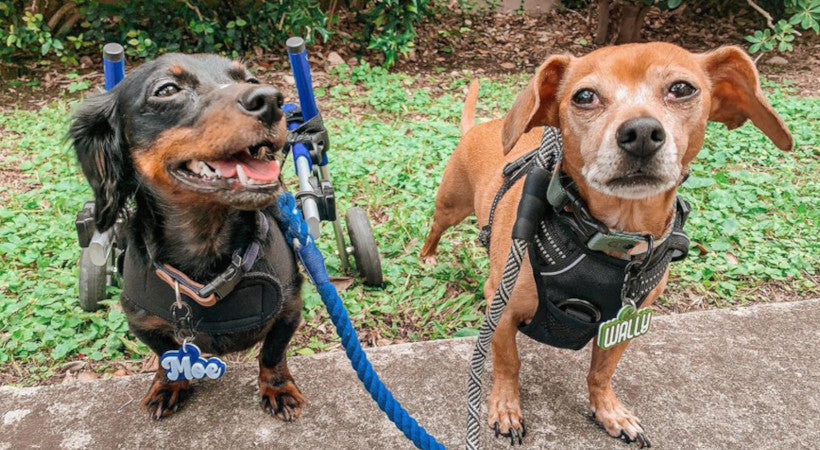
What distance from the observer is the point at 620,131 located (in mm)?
1624

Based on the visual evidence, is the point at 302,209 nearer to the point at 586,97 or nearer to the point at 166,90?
the point at 166,90

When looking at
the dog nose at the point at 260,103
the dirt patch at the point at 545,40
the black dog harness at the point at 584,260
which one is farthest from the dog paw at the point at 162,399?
the dirt patch at the point at 545,40

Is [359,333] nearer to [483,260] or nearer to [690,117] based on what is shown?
[483,260]

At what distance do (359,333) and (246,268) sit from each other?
1170 mm

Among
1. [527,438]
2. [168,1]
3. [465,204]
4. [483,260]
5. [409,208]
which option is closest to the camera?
[527,438]

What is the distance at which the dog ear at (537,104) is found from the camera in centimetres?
189

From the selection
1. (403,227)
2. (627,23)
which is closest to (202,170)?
(403,227)

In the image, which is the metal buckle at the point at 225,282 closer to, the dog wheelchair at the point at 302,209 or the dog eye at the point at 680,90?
the dog wheelchair at the point at 302,209

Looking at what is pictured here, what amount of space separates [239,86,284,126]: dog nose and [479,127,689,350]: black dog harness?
34.4 inches

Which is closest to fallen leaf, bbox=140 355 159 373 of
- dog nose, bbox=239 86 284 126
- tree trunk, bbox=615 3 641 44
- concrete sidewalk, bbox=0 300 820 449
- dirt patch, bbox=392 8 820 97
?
concrete sidewalk, bbox=0 300 820 449

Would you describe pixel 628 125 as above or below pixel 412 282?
above

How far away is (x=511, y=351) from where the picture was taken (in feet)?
7.14

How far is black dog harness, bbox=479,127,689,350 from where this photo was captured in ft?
6.07

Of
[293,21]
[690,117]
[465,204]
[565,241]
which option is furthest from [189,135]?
[293,21]
